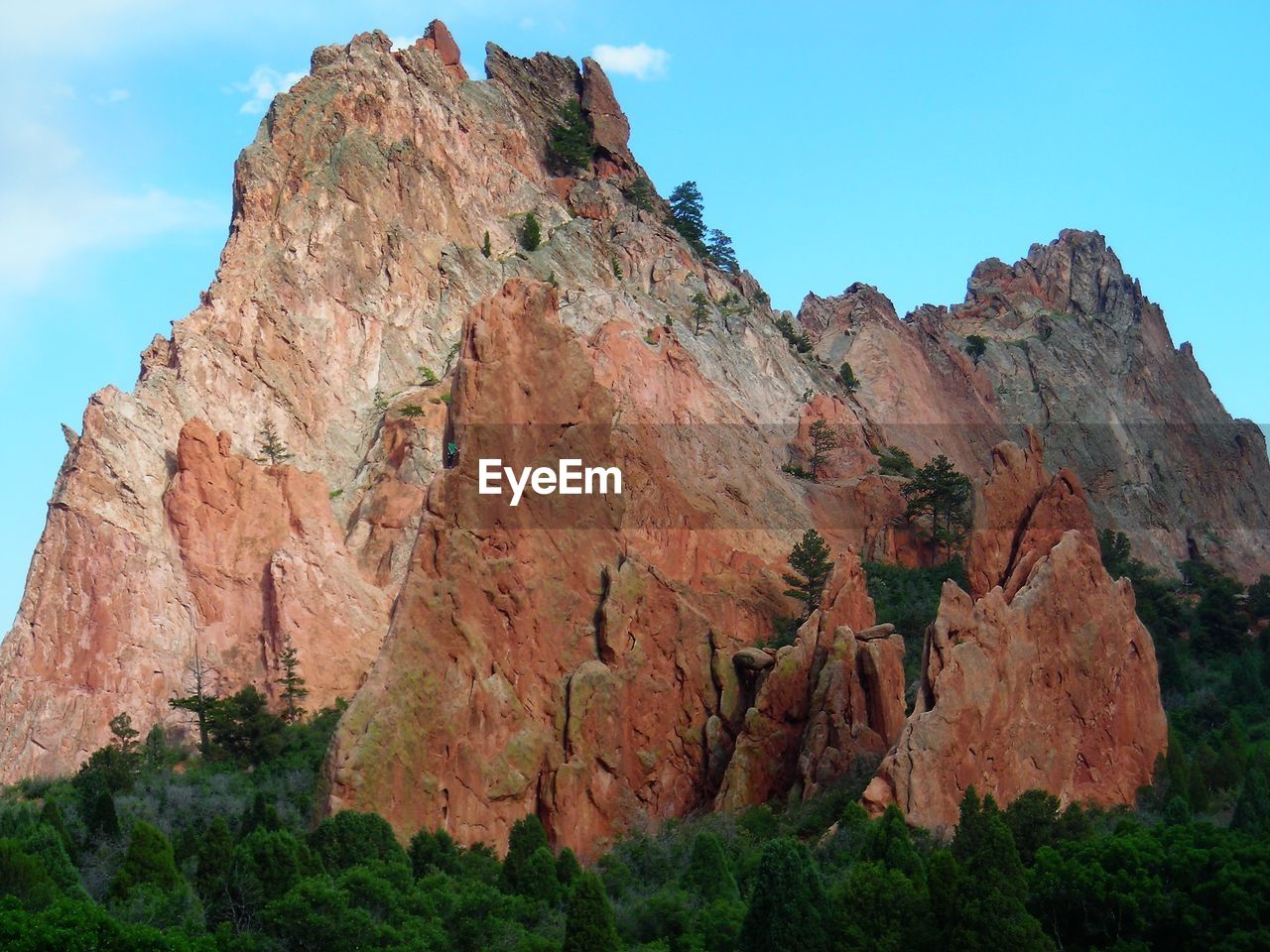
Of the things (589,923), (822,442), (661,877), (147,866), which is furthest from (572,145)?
(589,923)

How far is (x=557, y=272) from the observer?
308ft

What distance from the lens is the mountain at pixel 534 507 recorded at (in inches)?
2269

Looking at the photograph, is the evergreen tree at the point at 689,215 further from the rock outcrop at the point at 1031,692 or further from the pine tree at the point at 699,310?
the rock outcrop at the point at 1031,692

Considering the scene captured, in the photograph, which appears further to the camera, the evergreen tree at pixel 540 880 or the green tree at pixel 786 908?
the evergreen tree at pixel 540 880

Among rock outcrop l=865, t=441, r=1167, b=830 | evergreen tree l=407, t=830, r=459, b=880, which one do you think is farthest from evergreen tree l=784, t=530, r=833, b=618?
evergreen tree l=407, t=830, r=459, b=880

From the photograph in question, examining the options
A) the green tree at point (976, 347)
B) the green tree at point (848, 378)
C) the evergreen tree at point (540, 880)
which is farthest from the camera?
the green tree at point (976, 347)

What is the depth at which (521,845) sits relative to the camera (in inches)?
2110

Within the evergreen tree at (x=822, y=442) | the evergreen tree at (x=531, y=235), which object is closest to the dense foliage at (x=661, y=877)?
the evergreen tree at (x=822, y=442)

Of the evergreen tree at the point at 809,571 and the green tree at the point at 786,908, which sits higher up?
the evergreen tree at the point at 809,571

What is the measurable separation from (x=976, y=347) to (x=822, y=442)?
31.7m

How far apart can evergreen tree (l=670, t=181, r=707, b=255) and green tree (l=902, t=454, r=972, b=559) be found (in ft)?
97.2

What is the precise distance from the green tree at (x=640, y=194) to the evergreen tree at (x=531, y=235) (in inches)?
452

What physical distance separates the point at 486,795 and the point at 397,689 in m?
3.99

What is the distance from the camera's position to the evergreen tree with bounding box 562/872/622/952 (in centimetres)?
4425
